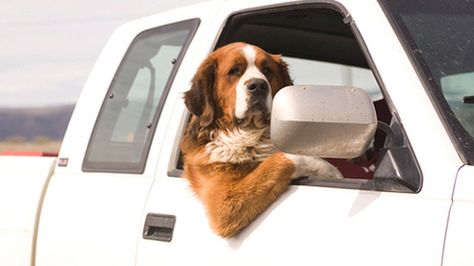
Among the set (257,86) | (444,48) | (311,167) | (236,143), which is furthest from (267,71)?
(444,48)

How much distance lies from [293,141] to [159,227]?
1.08 metres

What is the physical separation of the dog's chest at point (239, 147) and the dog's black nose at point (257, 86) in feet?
0.56

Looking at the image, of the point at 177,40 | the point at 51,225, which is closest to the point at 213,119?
the point at 177,40

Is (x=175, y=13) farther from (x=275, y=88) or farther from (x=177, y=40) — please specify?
(x=275, y=88)

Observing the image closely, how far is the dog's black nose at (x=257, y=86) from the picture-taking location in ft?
12.6

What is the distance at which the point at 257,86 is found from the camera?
3.85 m

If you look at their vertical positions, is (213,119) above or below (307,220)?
above

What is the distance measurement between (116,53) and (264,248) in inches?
80.0

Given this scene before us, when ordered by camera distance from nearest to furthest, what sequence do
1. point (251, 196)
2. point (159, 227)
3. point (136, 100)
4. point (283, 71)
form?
1. point (251, 196)
2. point (159, 227)
3. point (283, 71)
4. point (136, 100)

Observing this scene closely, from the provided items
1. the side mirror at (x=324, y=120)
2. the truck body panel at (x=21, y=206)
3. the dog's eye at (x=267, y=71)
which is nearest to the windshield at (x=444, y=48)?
the side mirror at (x=324, y=120)

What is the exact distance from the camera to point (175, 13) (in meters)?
4.67

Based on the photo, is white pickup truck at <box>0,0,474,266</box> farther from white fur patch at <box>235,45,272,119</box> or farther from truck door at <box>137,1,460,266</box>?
white fur patch at <box>235,45,272,119</box>

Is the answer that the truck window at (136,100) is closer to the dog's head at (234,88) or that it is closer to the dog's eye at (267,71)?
the dog's head at (234,88)

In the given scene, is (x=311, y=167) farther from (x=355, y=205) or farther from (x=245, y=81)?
(x=245, y=81)
